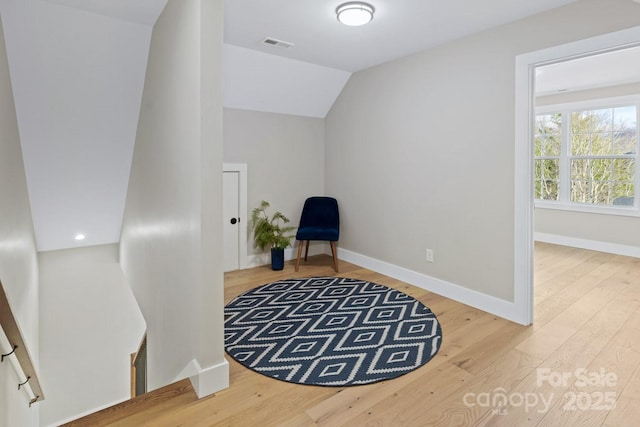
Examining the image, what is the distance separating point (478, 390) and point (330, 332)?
3.55 ft

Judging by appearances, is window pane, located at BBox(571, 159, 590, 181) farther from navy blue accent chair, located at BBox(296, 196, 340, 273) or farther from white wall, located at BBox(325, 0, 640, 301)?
navy blue accent chair, located at BBox(296, 196, 340, 273)

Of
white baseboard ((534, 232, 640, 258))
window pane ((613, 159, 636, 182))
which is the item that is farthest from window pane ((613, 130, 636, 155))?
white baseboard ((534, 232, 640, 258))

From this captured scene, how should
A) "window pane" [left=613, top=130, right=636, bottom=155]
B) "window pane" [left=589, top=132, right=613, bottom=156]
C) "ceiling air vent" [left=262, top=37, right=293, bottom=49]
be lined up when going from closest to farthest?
"ceiling air vent" [left=262, top=37, right=293, bottom=49], "window pane" [left=613, top=130, right=636, bottom=155], "window pane" [left=589, top=132, right=613, bottom=156]

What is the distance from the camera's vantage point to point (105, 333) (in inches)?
203

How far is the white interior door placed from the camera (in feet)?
13.7

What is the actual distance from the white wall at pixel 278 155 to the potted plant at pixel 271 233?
82mm

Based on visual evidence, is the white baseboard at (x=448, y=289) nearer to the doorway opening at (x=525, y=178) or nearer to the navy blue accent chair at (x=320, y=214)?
the doorway opening at (x=525, y=178)

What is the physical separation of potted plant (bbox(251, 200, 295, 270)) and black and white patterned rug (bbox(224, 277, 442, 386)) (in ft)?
1.87

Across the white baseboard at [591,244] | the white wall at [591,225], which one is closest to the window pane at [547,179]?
the white wall at [591,225]

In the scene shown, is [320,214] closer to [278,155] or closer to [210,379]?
[278,155]

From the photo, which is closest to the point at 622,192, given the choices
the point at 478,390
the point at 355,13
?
the point at 478,390

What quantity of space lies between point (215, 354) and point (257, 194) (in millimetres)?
2599

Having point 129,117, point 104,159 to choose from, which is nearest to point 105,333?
point 104,159

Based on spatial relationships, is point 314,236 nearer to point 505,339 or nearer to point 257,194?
point 257,194
